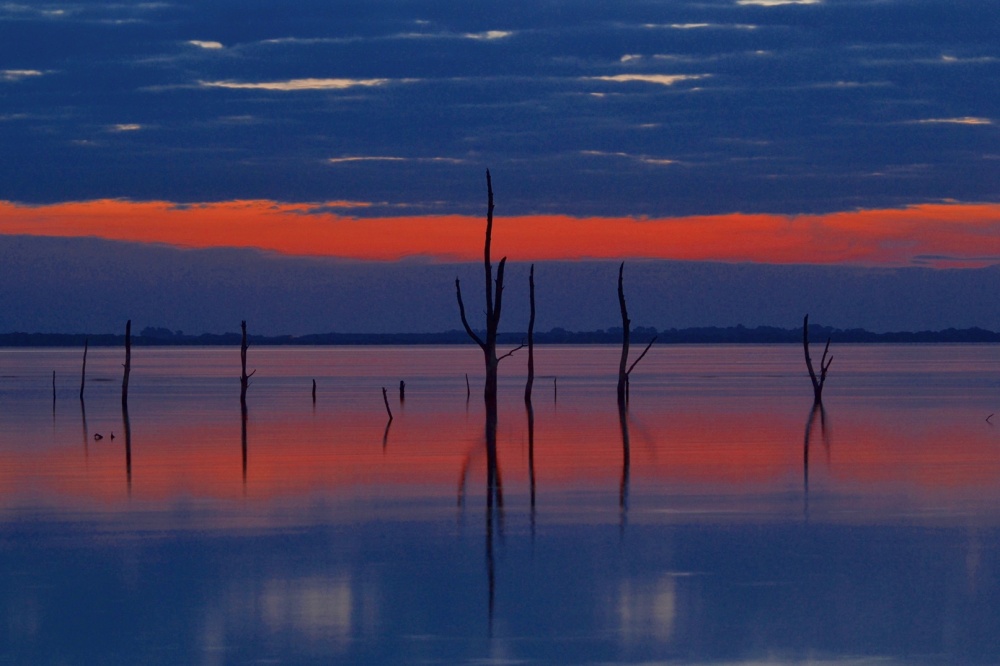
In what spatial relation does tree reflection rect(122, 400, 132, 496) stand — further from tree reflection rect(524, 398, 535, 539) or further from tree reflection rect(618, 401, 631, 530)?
tree reflection rect(618, 401, 631, 530)

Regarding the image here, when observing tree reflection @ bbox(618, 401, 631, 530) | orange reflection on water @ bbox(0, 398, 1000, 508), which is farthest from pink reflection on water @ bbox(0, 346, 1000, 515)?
tree reflection @ bbox(618, 401, 631, 530)

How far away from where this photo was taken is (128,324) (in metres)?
45.4

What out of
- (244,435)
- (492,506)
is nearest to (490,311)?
(244,435)

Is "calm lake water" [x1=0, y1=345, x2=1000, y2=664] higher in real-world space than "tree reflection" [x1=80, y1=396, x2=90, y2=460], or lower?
higher

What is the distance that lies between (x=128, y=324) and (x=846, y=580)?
116 feet

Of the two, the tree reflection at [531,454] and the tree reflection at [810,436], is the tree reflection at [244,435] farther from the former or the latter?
the tree reflection at [810,436]

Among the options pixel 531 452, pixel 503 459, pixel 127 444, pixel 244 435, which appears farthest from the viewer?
pixel 244 435

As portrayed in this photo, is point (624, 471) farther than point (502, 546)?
Yes

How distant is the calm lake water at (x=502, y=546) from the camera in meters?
11.2

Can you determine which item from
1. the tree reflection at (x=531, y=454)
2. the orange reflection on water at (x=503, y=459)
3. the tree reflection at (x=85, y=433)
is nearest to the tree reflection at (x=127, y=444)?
the orange reflection on water at (x=503, y=459)

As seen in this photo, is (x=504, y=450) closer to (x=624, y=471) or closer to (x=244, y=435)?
(x=624, y=471)

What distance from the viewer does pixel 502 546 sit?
15.5m

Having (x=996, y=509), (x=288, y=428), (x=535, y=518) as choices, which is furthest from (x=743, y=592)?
(x=288, y=428)

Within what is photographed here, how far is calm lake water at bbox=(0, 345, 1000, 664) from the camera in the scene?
439 inches
